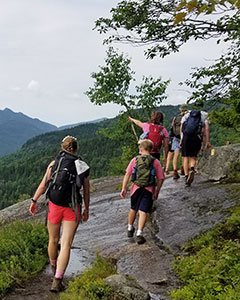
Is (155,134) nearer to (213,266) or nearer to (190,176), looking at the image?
(190,176)

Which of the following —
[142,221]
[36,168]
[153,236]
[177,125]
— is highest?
[177,125]

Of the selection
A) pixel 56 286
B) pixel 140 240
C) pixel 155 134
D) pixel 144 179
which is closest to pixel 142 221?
pixel 140 240

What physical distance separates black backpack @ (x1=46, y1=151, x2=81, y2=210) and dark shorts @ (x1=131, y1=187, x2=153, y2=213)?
6.29ft

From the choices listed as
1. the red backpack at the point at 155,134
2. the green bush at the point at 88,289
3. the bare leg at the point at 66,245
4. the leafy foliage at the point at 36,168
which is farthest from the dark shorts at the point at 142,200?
the leafy foliage at the point at 36,168

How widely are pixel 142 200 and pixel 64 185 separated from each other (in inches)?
83.4

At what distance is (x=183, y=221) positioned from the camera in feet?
23.4

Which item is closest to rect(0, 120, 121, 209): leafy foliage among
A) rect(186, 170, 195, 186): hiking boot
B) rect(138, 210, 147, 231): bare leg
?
Answer: rect(186, 170, 195, 186): hiking boot

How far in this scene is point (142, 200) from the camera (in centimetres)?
651

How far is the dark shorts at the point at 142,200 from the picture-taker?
6469 mm

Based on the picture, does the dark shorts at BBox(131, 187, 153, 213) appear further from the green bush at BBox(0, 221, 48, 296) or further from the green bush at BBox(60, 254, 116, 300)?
the green bush at BBox(60, 254, 116, 300)

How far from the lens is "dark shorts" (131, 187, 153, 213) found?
6469mm

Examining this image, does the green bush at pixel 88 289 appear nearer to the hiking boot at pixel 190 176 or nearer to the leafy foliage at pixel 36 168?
the hiking boot at pixel 190 176

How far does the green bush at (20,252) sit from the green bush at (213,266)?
2369mm

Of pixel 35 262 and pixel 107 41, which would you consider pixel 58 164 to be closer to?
pixel 35 262
